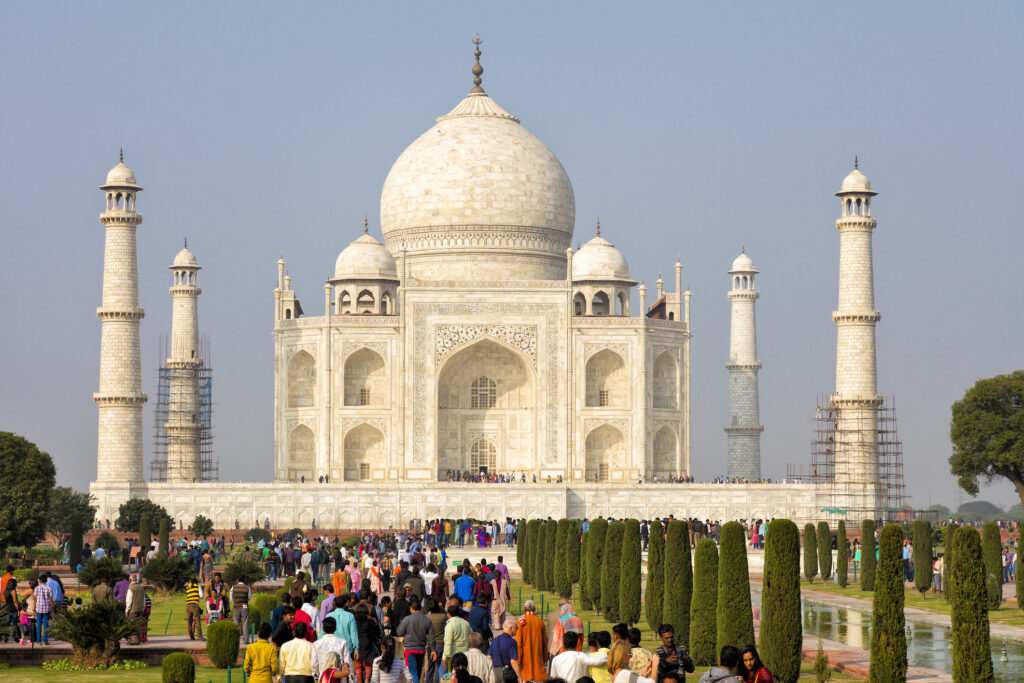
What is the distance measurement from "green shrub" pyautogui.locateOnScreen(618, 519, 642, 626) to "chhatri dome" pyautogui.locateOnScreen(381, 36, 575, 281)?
22667 mm

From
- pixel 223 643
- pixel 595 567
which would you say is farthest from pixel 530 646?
pixel 595 567

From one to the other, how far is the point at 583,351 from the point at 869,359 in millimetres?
6759

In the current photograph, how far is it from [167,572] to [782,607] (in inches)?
419

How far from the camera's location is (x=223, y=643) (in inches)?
525

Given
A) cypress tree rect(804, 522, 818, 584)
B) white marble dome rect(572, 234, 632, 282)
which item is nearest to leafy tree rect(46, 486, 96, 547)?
white marble dome rect(572, 234, 632, 282)

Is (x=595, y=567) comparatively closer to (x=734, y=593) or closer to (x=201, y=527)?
(x=734, y=593)

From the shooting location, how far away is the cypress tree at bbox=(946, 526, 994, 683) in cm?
1155

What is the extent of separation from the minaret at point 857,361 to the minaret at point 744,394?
6.62 metres

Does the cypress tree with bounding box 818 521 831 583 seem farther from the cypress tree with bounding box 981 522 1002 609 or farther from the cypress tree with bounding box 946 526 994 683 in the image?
the cypress tree with bounding box 946 526 994 683

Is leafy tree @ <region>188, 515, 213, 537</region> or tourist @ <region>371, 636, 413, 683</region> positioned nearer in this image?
tourist @ <region>371, 636, 413, 683</region>

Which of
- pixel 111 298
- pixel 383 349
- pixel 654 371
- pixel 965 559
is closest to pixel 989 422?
pixel 654 371

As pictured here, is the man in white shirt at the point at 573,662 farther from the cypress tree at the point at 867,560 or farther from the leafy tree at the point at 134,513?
the leafy tree at the point at 134,513

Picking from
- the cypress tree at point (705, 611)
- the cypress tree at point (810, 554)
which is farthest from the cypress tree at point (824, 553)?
the cypress tree at point (705, 611)

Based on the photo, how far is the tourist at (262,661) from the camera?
9.95m
